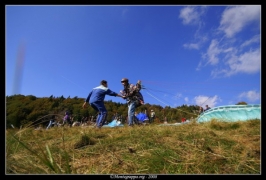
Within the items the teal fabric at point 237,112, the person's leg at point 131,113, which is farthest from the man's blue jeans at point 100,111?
the teal fabric at point 237,112

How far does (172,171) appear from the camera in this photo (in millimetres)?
1689

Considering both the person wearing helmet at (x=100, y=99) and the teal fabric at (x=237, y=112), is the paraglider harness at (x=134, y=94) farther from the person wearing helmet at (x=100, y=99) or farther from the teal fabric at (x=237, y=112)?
the teal fabric at (x=237, y=112)

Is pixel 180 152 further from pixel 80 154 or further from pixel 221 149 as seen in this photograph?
pixel 80 154

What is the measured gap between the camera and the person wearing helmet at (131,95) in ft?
18.6

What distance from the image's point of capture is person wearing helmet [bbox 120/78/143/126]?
566 centimetres

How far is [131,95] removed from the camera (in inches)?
228

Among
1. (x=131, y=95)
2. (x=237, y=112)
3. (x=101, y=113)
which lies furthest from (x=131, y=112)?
(x=237, y=112)

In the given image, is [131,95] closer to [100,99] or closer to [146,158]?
[100,99]

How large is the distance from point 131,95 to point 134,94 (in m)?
0.10

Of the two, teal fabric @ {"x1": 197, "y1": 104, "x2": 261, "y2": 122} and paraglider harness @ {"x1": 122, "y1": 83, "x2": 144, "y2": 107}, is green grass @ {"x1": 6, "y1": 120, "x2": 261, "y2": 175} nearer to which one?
teal fabric @ {"x1": 197, "y1": 104, "x2": 261, "y2": 122}

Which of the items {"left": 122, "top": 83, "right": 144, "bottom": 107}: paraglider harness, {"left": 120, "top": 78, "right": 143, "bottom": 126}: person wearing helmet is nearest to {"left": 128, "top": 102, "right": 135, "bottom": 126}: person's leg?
{"left": 120, "top": 78, "right": 143, "bottom": 126}: person wearing helmet
